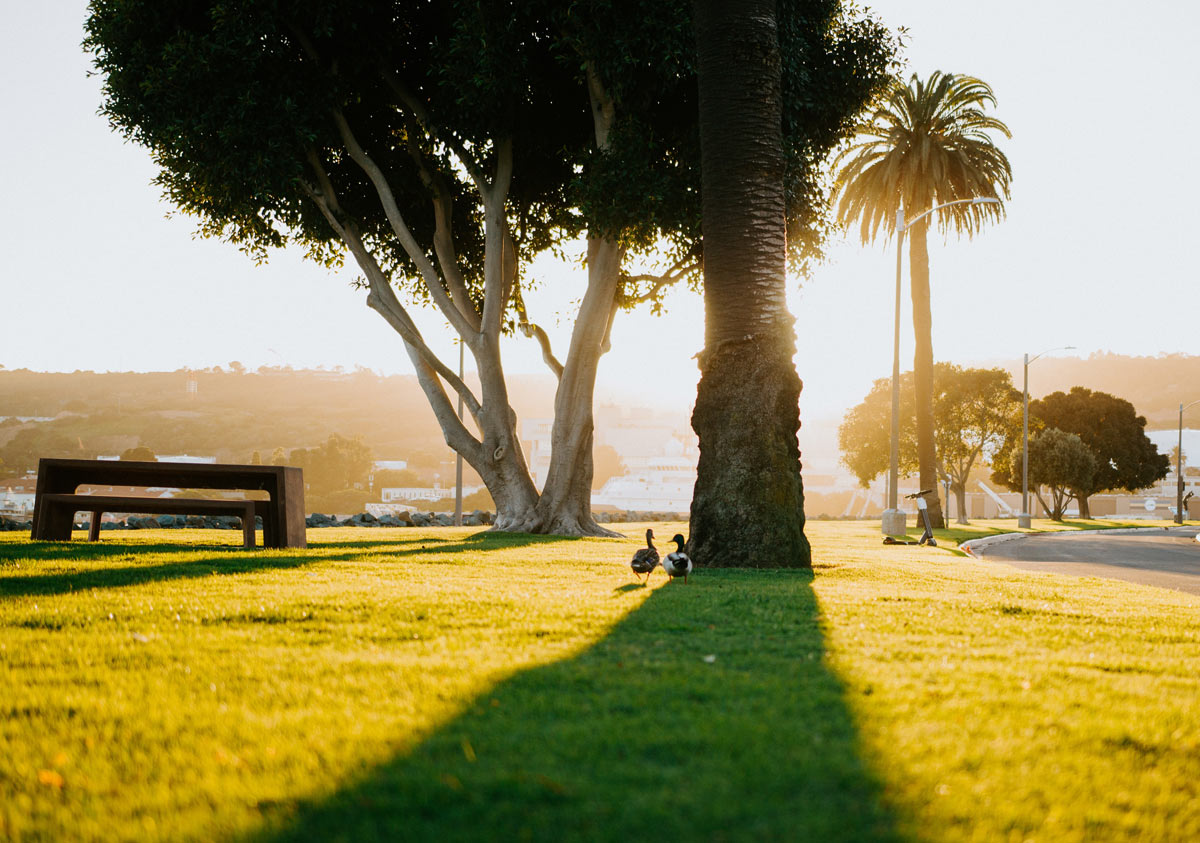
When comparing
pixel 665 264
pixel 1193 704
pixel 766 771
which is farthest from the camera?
pixel 665 264

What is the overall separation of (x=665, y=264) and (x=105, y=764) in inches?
737

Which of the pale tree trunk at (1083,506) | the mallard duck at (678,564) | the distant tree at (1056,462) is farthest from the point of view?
the pale tree trunk at (1083,506)

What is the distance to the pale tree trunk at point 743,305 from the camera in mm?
9953

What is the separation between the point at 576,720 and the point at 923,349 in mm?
30453

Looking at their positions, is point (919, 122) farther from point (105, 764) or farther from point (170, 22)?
point (105, 764)

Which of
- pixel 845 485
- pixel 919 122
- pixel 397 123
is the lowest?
pixel 845 485

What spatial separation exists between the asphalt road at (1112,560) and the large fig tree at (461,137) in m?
7.91

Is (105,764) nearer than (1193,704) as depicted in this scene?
Yes

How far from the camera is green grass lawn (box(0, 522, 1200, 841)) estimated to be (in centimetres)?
241

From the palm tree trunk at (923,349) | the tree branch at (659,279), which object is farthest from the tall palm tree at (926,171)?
the tree branch at (659,279)

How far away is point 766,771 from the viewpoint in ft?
8.91

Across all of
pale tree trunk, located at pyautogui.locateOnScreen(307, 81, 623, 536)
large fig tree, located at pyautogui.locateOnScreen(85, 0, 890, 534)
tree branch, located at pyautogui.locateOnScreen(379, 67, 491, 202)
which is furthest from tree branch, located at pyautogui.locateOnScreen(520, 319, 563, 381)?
tree branch, located at pyautogui.locateOnScreen(379, 67, 491, 202)

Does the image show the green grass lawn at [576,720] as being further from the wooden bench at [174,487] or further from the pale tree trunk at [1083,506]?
the pale tree trunk at [1083,506]

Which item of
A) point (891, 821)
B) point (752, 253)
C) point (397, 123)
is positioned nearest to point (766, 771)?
point (891, 821)
